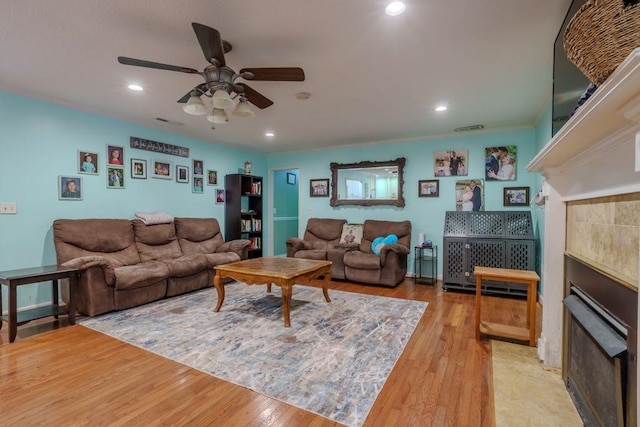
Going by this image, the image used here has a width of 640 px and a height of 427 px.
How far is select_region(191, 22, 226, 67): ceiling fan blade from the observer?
1.69 meters

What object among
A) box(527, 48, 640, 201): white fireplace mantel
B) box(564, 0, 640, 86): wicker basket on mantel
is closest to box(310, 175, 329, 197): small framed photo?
box(527, 48, 640, 201): white fireplace mantel

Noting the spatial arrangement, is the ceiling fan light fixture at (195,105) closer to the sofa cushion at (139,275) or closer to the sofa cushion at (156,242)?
the sofa cushion at (139,275)

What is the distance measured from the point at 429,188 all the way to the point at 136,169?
14.6 ft

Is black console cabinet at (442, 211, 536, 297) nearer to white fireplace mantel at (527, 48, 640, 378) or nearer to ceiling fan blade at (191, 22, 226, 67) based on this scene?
white fireplace mantel at (527, 48, 640, 378)

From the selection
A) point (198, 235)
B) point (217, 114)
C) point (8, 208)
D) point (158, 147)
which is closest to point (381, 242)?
point (198, 235)

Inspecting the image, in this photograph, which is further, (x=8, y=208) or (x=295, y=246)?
(x=295, y=246)

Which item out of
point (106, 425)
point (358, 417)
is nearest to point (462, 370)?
point (358, 417)

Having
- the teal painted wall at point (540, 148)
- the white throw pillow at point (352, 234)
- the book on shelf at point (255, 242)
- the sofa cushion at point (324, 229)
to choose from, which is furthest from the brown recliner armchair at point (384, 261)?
the book on shelf at point (255, 242)

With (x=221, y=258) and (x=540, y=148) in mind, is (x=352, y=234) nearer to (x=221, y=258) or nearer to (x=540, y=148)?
(x=221, y=258)

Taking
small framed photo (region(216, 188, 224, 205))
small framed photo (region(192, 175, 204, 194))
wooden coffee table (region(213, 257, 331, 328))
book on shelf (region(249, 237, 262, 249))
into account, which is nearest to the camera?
wooden coffee table (region(213, 257, 331, 328))

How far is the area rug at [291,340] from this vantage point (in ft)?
6.18

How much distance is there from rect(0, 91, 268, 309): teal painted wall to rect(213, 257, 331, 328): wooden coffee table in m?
2.01

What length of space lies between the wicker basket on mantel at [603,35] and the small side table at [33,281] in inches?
154

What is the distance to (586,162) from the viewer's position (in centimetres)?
160
